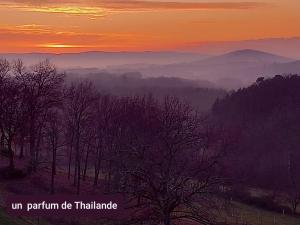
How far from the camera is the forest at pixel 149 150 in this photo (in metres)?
23.3

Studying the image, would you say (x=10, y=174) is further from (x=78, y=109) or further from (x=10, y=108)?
(x=78, y=109)

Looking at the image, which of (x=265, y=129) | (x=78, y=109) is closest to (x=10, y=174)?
(x=78, y=109)

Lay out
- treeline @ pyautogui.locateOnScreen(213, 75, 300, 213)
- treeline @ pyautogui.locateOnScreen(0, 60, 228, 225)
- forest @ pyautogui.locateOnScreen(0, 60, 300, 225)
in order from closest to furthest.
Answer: forest @ pyautogui.locateOnScreen(0, 60, 300, 225), treeline @ pyautogui.locateOnScreen(0, 60, 228, 225), treeline @ pyautogui.locateOnScreen(213, 75, 300, 213)

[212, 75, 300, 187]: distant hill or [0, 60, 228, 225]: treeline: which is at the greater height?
[0, 60, 228, 225]: treeline

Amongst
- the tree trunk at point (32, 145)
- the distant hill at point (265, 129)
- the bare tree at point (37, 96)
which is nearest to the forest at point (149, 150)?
the tree trunk at point (32, 145)

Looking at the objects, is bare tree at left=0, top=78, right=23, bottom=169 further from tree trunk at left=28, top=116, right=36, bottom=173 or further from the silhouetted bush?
the silhouetted bush

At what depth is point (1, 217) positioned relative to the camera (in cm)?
3023

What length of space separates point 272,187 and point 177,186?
60.8 meters

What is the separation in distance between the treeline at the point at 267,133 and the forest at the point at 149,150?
0.26 m

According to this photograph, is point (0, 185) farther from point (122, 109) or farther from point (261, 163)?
point (261, 163)

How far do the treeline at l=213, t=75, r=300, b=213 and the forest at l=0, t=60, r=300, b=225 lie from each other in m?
0.26

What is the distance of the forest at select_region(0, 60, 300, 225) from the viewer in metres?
23.3

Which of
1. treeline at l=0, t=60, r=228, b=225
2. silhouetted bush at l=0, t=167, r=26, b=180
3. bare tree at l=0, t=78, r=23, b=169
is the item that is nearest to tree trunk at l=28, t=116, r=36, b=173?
treeline at l=0, t=60, r=228, b=225

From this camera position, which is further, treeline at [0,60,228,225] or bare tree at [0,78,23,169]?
bare tree at [0,78,23,169]
